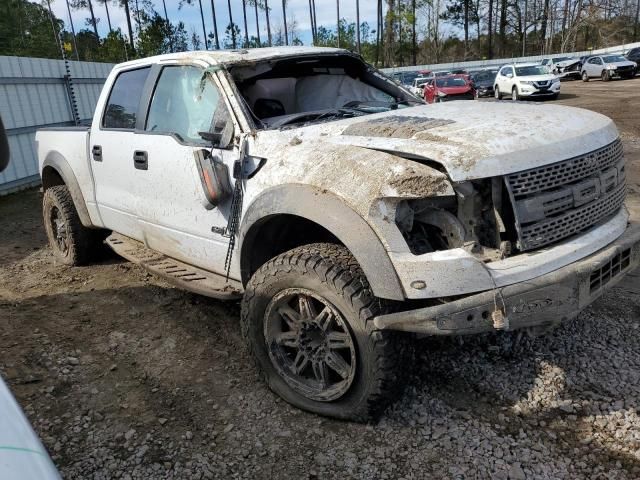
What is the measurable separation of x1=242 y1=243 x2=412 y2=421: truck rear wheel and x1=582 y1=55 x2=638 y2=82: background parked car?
3262 centimetres

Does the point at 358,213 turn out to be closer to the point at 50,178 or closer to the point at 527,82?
the point at 50,178

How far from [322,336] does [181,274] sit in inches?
52.8

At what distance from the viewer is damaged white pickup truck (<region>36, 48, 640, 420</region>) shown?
7.92 feet

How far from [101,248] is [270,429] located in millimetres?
3591

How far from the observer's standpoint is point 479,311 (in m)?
2.32

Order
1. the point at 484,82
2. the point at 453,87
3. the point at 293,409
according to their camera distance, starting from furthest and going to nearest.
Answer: the point at 484,82, the point at 453,87, the point at 293,409

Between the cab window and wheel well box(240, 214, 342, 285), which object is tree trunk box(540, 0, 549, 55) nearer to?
the cab window

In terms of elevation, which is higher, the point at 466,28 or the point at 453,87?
the point at 466,28

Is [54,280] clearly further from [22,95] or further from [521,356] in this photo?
[22,95]

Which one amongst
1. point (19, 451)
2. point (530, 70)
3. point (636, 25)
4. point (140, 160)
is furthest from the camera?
point (636, 25)

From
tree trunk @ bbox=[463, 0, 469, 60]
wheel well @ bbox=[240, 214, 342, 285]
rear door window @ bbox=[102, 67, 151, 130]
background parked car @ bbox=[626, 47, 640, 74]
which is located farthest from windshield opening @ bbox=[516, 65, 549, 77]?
tree trunk @ bbox=[463, 0, 469, 60]

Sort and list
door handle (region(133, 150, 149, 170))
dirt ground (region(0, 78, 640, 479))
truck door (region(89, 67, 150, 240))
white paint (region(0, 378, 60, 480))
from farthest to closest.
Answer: truck door (region(89, 67, 150, 240)) → door handle (region(133, 150, 149, 170)) → dirt ground (region(0, 78, 640, 479)) → white paint (region(0, 378, 60, 480))

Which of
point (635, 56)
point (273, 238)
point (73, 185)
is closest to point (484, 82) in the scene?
point (635, 56)

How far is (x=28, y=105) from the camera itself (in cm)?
1034
